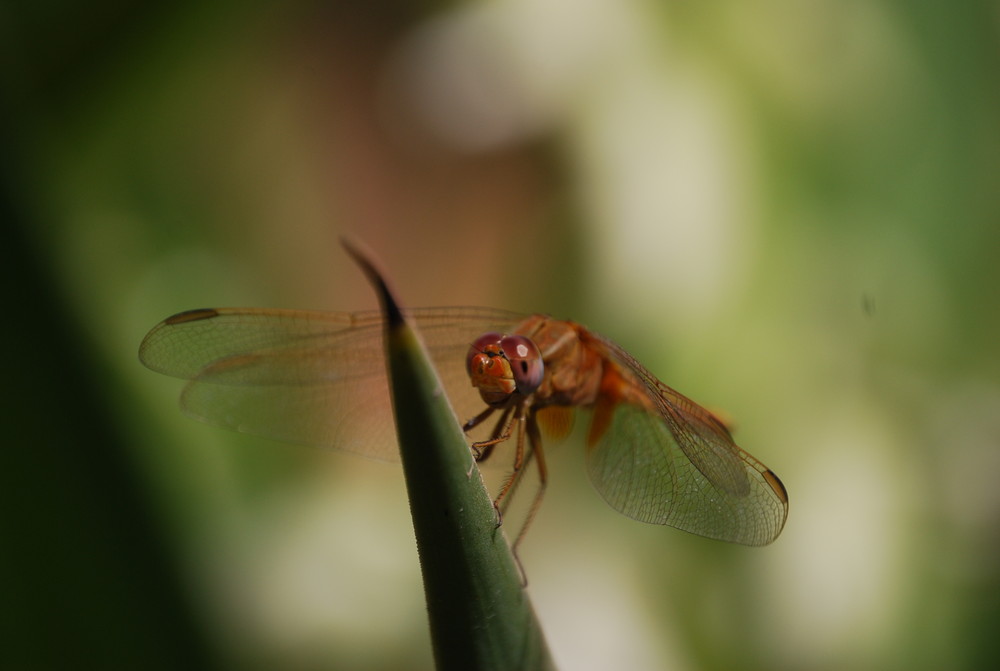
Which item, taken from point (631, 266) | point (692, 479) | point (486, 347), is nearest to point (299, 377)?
point (486, 347)

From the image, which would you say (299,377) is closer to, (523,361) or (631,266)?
(523,361)

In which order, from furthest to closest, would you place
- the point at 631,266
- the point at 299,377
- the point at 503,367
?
the point at 631,266 < the point at 299,377 < the point at 503,367

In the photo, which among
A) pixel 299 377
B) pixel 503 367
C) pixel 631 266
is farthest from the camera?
pixel 631 266

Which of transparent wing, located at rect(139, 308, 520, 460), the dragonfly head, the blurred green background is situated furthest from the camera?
the blurred green background

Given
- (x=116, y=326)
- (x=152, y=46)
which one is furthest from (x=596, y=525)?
(x=152, y=46)

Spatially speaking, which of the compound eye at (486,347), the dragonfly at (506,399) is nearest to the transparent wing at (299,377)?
the dragonfly at (506,399)

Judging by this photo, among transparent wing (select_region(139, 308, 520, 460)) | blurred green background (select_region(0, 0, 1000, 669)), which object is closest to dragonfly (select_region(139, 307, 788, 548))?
transparent wing (select_region(139, 308, 520, 460))

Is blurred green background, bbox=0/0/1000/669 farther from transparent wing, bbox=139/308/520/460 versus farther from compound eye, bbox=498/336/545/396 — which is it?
compound eye, bbox=498/336/545/396
